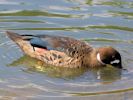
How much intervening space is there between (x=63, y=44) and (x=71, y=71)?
61 cm

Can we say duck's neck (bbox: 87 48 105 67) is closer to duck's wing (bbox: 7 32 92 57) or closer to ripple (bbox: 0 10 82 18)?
duck's wing (bbox: 7 32 92 57)

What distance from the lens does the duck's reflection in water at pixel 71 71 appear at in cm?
1202

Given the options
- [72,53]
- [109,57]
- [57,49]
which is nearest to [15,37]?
[57,49]

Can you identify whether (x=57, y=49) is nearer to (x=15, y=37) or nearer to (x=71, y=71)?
(x=71, y=71)

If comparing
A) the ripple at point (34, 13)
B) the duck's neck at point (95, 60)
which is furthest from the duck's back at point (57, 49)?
the ripple at point (34, 13)

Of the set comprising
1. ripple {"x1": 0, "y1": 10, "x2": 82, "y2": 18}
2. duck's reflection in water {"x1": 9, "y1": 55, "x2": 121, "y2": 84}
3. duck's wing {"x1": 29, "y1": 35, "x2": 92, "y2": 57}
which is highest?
ripple {"x1": 0, "y1": 10, "x2": 82, "y2": 18}

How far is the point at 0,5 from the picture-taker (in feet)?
52.8

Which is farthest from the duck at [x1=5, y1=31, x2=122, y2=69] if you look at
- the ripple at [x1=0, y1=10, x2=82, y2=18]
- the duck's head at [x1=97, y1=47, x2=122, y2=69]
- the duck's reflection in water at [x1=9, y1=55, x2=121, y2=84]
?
the ripple at [x1=0, y1=10, x2=82, y2=18]

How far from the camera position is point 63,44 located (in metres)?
12.6

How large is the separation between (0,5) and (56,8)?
151 centimetres

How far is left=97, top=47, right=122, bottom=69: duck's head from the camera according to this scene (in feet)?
40.7

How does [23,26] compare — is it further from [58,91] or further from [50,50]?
[58,91]

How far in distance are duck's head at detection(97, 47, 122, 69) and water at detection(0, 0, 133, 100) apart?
0.15 m

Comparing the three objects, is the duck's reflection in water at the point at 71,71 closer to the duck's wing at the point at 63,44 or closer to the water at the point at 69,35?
the water at the point at 69,35
